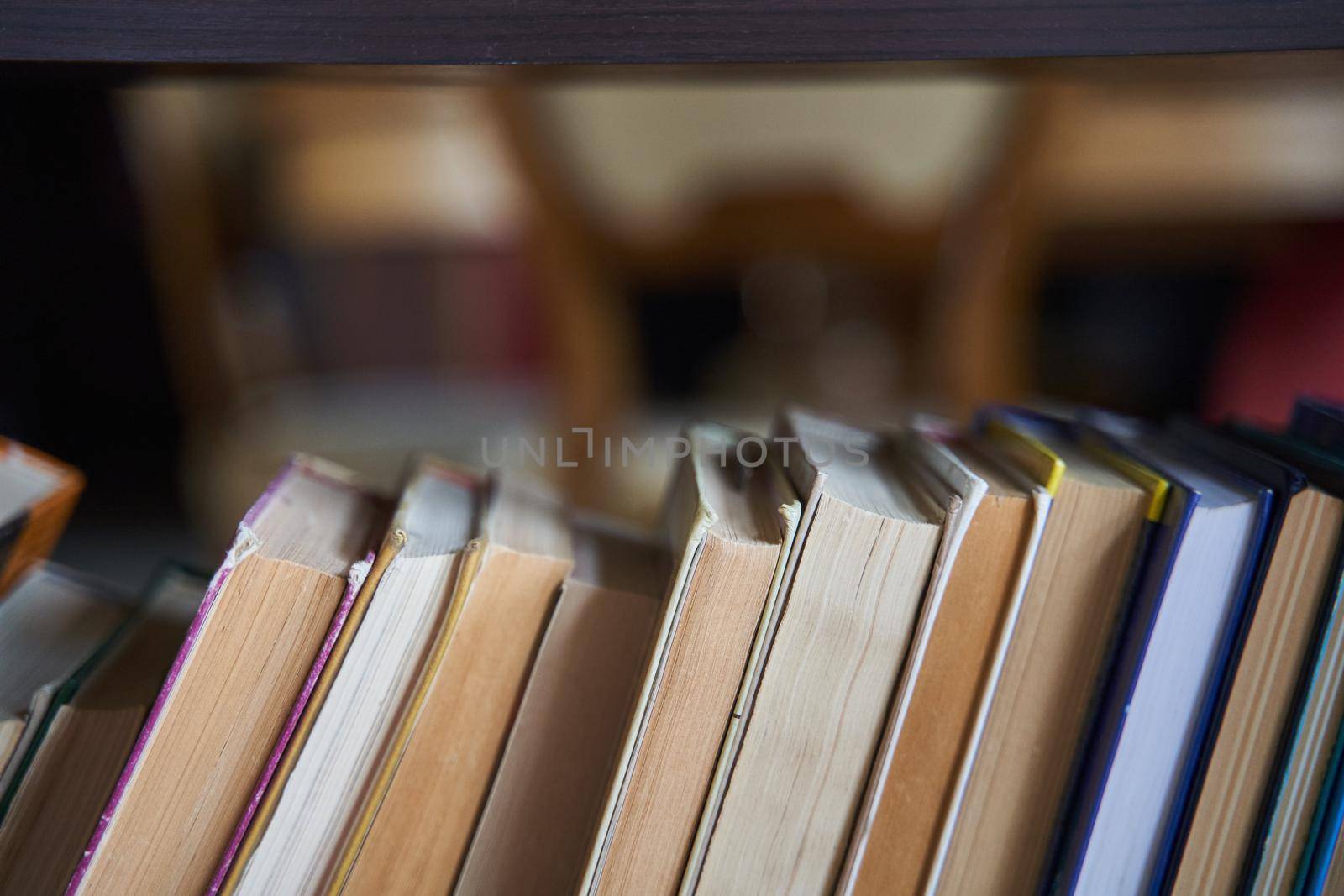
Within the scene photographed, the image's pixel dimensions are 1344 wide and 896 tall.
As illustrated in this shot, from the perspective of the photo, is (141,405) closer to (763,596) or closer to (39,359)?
(39,359)

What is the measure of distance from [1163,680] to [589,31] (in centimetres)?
46

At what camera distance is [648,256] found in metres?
2.44

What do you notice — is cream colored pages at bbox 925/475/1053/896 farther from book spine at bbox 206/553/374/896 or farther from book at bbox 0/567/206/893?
book at bbox 0/567/206/893

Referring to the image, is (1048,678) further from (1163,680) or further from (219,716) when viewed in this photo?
(219,716)

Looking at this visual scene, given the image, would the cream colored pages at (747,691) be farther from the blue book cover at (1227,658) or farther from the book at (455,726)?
the blue book cover at (1227,658)

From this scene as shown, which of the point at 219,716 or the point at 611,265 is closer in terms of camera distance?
the point at 219,716

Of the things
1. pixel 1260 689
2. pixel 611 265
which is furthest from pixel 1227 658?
pixel 611 265

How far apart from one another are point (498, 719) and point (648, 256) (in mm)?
2043

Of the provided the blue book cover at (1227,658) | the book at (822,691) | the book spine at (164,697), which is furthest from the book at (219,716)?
the blue book cover at (1227,658)

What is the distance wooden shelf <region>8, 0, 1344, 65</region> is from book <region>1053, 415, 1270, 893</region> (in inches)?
9.2

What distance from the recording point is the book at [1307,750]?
0.47 meters

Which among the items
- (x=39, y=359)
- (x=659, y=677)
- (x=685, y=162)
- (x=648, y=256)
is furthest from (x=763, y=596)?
(x=685, y=162)

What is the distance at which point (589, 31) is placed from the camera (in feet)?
1.49

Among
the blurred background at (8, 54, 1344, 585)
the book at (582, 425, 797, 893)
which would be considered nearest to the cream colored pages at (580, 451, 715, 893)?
the book at (582, 425, 797, 893)
